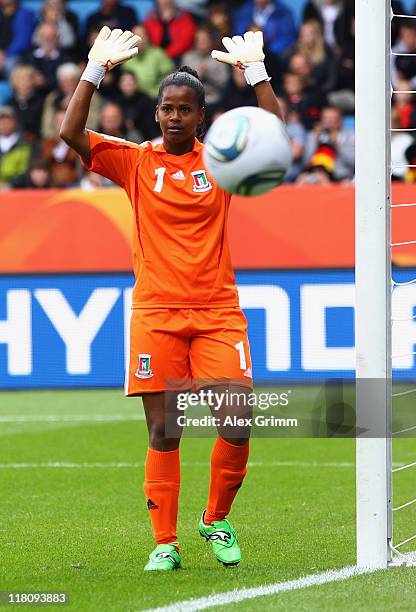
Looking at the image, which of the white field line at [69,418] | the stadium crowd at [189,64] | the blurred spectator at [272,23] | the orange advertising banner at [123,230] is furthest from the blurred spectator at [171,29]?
the white field line at [69,418]

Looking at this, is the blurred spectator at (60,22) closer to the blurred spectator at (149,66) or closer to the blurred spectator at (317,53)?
the blurred spectator at (149,66)

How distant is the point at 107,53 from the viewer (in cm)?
534

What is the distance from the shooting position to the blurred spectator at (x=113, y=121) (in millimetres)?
14711

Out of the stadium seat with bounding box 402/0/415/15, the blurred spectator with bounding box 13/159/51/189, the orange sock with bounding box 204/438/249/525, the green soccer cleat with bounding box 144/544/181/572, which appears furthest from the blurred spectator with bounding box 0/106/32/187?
the green soccer cleat with bounding box 144/544/181/572

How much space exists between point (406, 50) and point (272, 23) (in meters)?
1.84

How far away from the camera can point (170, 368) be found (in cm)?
536

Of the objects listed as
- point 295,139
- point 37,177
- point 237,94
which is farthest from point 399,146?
point 37,177

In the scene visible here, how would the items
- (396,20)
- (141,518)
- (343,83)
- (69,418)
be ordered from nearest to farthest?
(141,518), (69,418), (343,83), (396,20)

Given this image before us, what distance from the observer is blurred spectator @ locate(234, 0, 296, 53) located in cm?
1597

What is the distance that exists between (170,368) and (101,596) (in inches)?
40.5

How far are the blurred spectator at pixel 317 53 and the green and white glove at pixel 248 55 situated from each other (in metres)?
9.85

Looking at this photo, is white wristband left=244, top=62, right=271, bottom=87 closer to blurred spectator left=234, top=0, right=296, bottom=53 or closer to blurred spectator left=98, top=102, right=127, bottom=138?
blurred spectator left=98, top=102, right=127, bottom=138

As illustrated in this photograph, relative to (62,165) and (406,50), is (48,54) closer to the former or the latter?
(62,165)

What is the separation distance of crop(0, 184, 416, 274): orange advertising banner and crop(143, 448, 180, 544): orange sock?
654 cm
